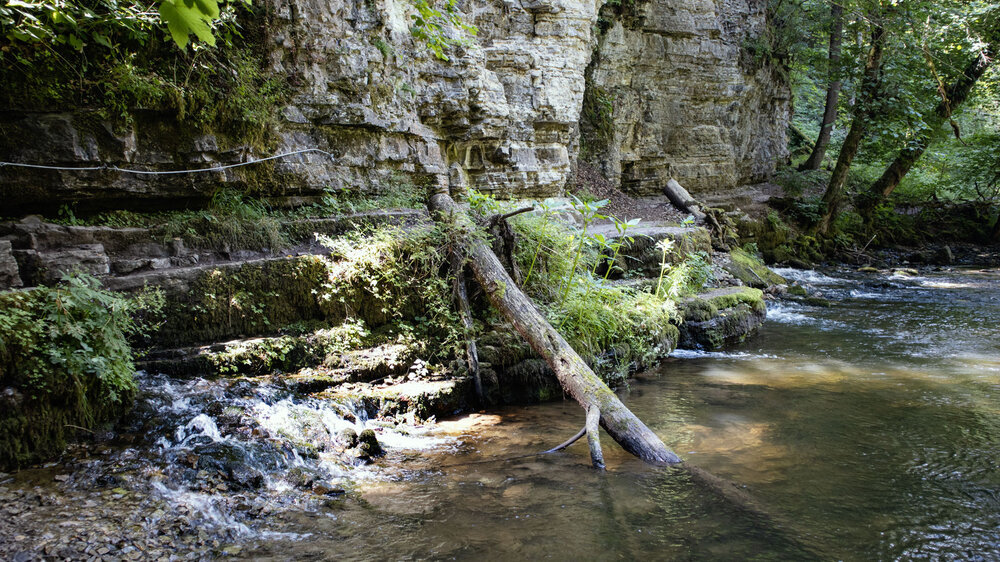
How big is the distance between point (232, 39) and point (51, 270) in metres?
3.43

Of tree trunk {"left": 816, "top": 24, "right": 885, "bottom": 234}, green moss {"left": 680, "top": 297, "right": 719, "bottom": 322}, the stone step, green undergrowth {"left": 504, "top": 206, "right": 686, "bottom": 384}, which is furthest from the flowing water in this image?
tree trunk {"left": 816, "top": 24, "right": 885, "bottom": 234}

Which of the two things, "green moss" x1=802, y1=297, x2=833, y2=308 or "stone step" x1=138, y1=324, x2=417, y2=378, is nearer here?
"stone step" x1=138, y1=324, x2=417, y2=378

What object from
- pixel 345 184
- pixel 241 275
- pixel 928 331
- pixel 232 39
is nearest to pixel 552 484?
pixel 241 275

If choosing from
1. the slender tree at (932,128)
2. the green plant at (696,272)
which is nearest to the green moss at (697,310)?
the green plant at (696,272)

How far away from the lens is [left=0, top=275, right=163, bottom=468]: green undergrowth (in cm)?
357

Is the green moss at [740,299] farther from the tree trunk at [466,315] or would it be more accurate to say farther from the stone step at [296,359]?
the stone step at [296,359]

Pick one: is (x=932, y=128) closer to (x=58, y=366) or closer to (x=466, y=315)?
(x=466, y=315)

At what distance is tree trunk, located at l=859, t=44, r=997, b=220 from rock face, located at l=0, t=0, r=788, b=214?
13.7 feet

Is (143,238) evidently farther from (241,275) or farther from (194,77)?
(194,77)

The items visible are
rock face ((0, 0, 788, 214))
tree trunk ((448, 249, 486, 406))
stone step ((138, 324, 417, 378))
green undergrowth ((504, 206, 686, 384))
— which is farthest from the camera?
green undergrowth ((504, 206, 686, 384))

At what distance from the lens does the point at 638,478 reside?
13.2ft

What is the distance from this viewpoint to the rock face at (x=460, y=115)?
5.43 m

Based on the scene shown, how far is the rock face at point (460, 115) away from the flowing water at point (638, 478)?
2.58 metres

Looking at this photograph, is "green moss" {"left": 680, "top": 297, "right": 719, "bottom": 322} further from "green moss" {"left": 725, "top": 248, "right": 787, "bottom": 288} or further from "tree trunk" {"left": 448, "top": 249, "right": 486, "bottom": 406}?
"tree trunk" {"left": 448, "top": 249, "right": 486, "bottom": 406}
